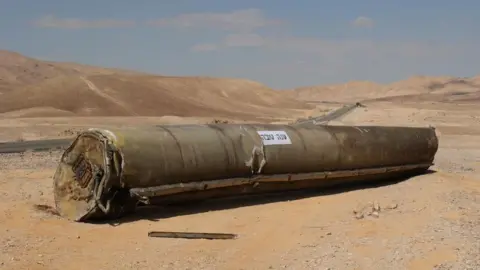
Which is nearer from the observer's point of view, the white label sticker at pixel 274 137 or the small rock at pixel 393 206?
the small rock at pixel 393 206

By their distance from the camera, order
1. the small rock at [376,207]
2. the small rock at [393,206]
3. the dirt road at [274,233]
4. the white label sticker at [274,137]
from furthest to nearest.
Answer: the white label sticker at [274,137] → the small rock at [393,206] → the small rock at [376,207] → the dirt road at [274,233]

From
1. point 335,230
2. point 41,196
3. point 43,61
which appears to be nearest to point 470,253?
point 335,230

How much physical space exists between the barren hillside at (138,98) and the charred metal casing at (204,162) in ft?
150

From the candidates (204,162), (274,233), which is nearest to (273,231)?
(274,233)

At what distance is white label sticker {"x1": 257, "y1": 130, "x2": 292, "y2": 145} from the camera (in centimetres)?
1182

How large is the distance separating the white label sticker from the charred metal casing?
3cm

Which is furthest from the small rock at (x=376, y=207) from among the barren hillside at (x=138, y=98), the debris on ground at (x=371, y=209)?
the barren hillside at (x=138, y=98)

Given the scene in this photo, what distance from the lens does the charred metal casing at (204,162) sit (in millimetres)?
9743

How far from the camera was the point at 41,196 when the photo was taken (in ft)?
38.7

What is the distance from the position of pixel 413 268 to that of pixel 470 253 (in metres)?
0.92

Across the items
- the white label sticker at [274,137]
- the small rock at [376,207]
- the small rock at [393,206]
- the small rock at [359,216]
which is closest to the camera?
the small rock at [359,216]

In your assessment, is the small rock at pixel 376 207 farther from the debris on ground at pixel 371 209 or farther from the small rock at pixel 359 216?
the small rock at pixel 359 216

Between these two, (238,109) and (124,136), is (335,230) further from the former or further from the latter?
(238,109)

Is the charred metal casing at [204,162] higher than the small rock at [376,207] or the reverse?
higher
